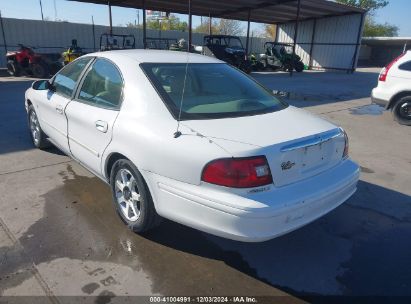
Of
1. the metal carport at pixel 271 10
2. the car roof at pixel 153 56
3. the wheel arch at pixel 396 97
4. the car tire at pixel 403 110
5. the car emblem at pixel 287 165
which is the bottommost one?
the car tire at pixel 403 110

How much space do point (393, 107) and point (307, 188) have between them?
268 inches

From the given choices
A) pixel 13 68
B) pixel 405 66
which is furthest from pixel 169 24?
pixel 405 66

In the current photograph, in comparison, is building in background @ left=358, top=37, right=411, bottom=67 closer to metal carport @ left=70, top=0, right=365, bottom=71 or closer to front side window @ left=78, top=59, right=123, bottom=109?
metal carport @ left=70, top=0, right=365, bottom=71

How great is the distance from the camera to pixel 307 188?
2.50 metres

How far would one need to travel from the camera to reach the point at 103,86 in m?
3.35

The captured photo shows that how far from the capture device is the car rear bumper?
225 cm

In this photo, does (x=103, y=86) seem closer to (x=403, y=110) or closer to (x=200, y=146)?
(x=200, y=146)

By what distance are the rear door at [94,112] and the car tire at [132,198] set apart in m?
0.29

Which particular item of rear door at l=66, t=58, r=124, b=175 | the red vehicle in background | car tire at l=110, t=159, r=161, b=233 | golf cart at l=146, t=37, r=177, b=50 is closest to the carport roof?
golf cart at l=146, t=37, r=177, b=50

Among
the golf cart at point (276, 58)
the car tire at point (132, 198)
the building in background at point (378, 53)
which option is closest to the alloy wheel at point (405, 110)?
the car tire at point (132, 198)

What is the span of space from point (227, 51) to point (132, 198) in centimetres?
1909

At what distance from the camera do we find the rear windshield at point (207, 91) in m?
2.84

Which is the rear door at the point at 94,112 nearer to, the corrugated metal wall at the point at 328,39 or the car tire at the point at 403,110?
the car tire at the point at 403,110

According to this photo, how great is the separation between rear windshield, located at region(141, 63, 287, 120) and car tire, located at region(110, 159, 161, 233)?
0.64 m
